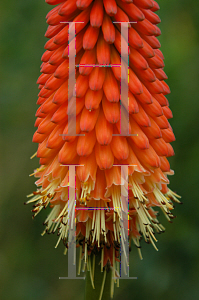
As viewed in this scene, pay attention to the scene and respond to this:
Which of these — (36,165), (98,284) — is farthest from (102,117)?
(36,165)

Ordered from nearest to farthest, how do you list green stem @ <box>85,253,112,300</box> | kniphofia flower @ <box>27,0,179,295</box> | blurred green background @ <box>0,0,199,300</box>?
1. kniphofia flower @ <box>27,0,179,295</box>
2. green stem @ <box>85,253,112,300</box>
3. blurred green background @ <box>0,0,199,300</box>

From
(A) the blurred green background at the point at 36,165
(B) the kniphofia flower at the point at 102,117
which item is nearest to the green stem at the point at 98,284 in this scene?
(B) the kniphofia flower at the point at 102,117

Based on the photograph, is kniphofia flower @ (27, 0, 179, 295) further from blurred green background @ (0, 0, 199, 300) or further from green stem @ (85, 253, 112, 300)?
blurred green background @ (0, 0, 199, 300)

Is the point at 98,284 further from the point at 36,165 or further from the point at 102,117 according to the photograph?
the point at 36,165

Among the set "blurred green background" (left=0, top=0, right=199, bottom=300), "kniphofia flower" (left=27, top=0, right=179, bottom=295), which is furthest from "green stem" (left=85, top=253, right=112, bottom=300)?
"blurred green background" (left=0, top=0, right=199, bottom=300)

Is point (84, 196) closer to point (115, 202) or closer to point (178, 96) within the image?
point (115, 202)
